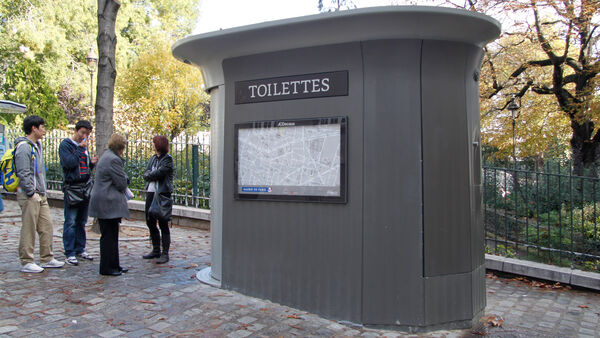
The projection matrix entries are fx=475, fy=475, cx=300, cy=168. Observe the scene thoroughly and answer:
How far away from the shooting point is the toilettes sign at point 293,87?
4352 mm

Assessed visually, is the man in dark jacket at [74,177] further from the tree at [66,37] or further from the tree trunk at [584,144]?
the tree at [66,37]

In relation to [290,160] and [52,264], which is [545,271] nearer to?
[290,160]

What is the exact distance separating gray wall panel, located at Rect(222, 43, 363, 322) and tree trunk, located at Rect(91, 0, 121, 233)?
13.5 ft

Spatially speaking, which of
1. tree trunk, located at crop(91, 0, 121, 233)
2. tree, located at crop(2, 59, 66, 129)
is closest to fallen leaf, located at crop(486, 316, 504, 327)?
tree trunk, located at crop(91, 0, 121, 233)

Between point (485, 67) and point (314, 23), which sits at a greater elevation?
point (485, 67)

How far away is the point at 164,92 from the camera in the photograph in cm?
2464

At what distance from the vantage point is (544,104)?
20422 mm

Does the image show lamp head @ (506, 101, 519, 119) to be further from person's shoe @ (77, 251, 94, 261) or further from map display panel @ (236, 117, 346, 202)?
person's shoe @ (77, 251, 94, 261)

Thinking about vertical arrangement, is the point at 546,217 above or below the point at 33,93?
below

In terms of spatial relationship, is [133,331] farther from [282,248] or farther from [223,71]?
[223,71]

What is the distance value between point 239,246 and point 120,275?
170 centimetres

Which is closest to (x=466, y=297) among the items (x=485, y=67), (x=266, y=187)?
(x=266, y=187)

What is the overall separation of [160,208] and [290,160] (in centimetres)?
241

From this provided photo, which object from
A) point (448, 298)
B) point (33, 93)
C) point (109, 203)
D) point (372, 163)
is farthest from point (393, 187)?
point (33, 93)
